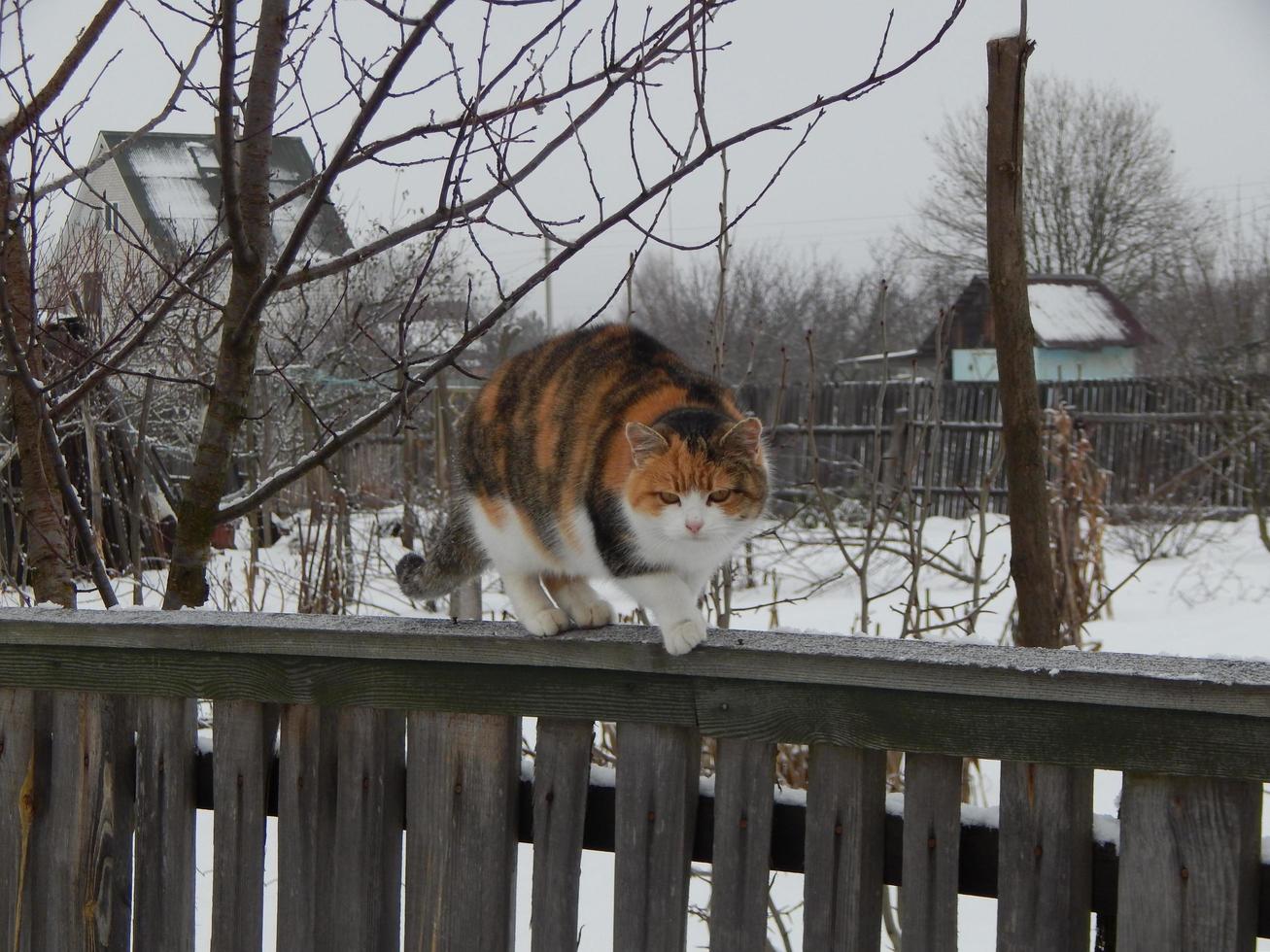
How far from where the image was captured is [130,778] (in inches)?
81.3

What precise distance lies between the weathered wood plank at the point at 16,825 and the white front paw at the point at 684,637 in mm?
1201

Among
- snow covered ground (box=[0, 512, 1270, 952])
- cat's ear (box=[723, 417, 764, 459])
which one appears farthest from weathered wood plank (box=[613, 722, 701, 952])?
snow covered ground (box=[0, 512, 1270, 952])

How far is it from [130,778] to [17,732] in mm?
224

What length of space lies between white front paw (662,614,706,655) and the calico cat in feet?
1.33

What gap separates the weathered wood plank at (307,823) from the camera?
6.35 feet

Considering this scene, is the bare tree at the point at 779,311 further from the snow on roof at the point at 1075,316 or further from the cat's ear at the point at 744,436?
the cat's ear at the point at 744,436

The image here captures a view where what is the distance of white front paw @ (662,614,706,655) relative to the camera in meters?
1.70

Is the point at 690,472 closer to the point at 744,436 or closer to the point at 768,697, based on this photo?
the point at 744,436

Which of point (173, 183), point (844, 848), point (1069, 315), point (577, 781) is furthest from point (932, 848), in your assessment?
point (1069, 315)

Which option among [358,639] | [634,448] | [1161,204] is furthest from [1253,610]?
[1161,204]

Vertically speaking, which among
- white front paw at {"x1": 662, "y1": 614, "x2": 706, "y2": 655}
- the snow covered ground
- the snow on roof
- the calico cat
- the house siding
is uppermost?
the snow on roof

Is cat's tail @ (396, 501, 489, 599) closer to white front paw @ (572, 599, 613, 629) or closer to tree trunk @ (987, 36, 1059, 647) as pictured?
white front paw @ (572, 599, 613, 629)

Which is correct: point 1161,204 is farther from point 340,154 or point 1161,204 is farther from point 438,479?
point 340,154

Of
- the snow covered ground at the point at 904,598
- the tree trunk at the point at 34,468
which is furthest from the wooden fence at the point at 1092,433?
the tree trunk at the point at 34,468
